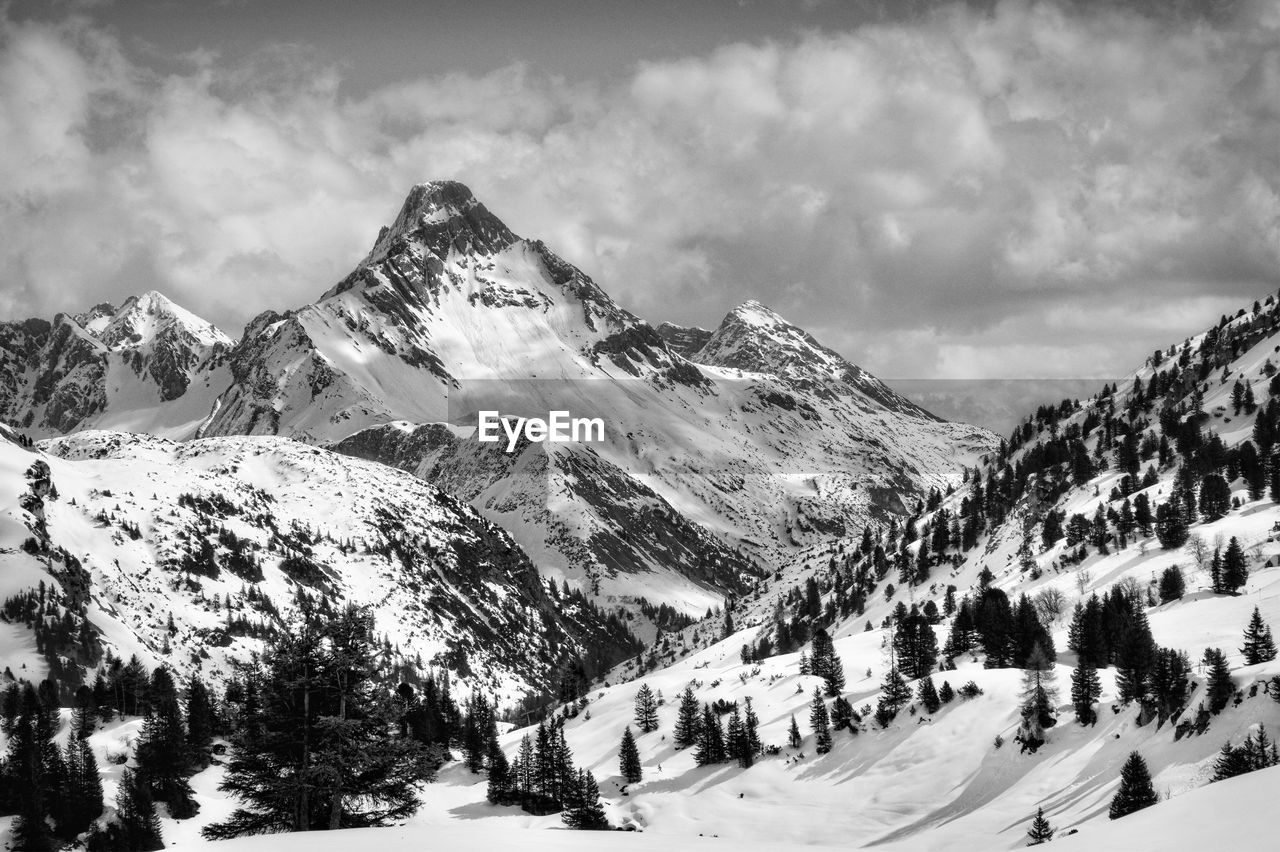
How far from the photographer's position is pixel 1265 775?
1678 cm

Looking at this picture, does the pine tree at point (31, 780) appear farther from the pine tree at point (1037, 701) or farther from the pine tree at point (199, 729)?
the pine tree at point (1037, 701)

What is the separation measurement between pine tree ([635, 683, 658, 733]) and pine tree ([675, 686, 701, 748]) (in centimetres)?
496

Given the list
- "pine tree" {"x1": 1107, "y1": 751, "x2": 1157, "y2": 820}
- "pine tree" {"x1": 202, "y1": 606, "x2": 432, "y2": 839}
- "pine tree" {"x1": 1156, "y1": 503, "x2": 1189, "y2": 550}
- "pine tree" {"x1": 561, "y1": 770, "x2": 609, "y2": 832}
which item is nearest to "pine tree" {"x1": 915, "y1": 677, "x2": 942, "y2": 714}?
"pine tree" {"x1": 561, "y1": 770, "x2": 609, "y2": 832}

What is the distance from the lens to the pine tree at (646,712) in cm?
11131

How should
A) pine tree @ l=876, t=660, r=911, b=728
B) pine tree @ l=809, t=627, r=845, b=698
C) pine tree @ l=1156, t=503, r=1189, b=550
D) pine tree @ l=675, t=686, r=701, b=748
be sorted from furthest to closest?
pine tree @ l=1156, t=503, r=1189, b=550 → pine tree @ l=675, t=686, r=701, b=748 → pine tree @ l=809, t=627, r=845, b=698 → pine tree @ l=876, t=660, r=911, b=728

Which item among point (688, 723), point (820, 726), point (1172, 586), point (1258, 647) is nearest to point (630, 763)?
point (688, 723)

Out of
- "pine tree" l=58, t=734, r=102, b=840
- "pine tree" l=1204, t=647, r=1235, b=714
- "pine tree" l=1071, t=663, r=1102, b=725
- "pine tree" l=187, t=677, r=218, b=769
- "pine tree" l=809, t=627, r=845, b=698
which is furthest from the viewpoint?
"pine tree" l=187, t=677, r=218, b=769

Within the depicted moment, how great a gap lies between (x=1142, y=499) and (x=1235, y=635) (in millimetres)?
81946

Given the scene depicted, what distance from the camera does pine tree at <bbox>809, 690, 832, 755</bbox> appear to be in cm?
8969

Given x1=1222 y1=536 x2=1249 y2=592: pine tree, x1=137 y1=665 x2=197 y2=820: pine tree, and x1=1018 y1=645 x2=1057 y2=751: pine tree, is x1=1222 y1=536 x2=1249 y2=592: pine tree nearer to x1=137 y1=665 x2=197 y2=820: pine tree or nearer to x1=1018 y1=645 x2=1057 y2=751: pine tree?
x1=1018 y1=645 x2=1057 y2=751: pine tree

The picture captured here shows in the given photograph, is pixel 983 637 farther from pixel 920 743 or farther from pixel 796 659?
pixel 920 743

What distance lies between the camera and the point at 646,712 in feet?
371

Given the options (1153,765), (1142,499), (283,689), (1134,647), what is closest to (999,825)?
(1153,765)

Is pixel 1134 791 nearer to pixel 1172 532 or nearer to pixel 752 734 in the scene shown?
pixel 752 734
